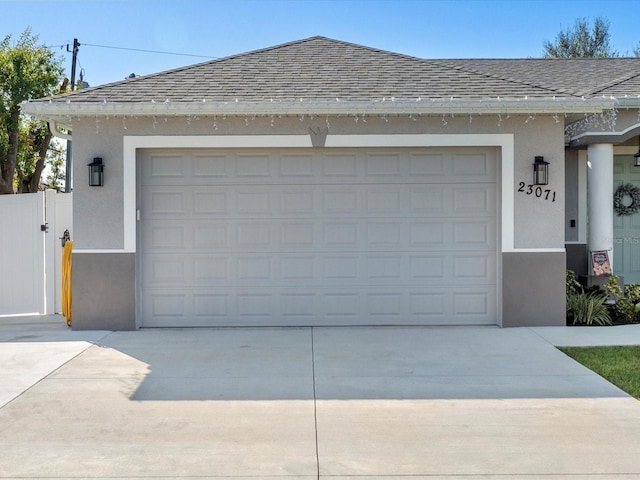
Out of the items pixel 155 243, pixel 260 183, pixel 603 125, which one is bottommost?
pixel 155 243

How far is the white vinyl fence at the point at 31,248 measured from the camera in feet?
31.0

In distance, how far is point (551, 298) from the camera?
336 inches

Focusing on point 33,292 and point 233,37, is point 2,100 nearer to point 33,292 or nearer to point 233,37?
point 233,37

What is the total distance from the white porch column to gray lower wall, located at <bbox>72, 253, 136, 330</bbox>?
6.74 meters

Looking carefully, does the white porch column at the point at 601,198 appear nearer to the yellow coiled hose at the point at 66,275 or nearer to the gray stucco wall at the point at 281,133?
the gray stucco wall at the point at 281,133

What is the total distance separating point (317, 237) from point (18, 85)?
12.1 metres

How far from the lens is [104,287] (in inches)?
332

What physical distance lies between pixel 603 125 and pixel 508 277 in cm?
306

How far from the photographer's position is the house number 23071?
842cm

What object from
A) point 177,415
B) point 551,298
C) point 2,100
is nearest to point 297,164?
point 551,298

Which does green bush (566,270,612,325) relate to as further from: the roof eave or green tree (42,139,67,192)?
green tree (42,139,67,192)

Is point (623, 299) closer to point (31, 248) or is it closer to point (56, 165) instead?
point (31, 248)

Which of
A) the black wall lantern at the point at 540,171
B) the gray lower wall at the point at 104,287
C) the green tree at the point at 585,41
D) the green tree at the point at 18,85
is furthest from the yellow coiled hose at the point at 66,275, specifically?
the green tree at the point at 585,41

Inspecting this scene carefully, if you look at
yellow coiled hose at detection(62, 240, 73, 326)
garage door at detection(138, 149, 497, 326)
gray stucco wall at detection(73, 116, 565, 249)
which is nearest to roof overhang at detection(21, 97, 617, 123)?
gray stucco wall at detection(73, 116, 565, 249)
